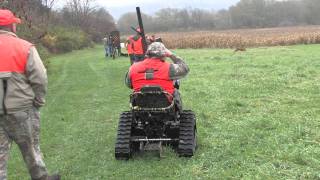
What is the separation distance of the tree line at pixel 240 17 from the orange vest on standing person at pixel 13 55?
90.5 m

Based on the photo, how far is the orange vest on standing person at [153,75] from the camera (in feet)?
29.0

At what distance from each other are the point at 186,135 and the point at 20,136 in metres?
2.93

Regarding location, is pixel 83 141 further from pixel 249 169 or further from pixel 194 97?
pixel 194 97

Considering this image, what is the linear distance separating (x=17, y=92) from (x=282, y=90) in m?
10.3

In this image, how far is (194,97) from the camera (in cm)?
1528

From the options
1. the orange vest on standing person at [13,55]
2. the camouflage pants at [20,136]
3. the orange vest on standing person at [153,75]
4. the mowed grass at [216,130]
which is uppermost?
the orange vest on standing person at [13,55]

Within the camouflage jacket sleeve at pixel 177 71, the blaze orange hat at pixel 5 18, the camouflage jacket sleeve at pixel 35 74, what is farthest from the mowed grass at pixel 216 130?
the blaze orange hat at pixel 5 18

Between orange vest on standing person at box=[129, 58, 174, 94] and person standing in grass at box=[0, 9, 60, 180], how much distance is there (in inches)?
92.7

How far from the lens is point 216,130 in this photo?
10.7 m

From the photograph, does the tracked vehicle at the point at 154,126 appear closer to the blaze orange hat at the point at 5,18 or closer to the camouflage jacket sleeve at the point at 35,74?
the camouflage jacket sleeve at the point at 35,74

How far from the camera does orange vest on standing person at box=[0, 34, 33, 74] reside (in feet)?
21.3

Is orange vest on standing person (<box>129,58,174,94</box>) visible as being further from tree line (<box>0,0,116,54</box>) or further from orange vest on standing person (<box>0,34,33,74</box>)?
tree line (<box>0,0,116,54</box>)

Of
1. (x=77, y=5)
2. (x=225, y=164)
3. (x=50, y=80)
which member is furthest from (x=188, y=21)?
(x=225, y=164)

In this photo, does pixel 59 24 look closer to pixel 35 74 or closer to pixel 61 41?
pixel 61 41
